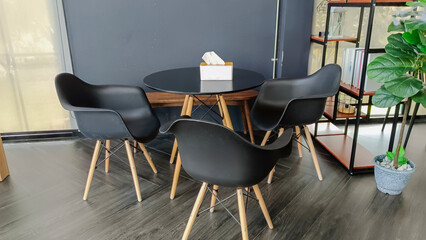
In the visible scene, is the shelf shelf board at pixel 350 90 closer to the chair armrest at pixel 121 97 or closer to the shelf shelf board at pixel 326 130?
the shelf shelf board at pixel 326 130

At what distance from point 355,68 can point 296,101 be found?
2.31 feet

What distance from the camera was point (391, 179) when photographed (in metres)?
2.54

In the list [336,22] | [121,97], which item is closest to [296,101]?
[336,22]

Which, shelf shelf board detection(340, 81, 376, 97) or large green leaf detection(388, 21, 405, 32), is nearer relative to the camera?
large green leaf detection(388, 21, 405, 32)

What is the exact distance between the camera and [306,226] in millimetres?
2240

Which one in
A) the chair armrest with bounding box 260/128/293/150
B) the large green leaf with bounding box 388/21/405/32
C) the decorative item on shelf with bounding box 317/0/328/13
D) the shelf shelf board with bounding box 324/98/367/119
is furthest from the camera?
the decorative item on shelf with bounding box 317/0/328/13

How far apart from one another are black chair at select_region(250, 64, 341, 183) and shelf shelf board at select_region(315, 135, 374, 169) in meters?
0.35

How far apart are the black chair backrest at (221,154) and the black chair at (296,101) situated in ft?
2.47

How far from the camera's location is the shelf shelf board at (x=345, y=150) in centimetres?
299

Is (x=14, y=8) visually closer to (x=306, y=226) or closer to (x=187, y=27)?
(x=187, y=27)

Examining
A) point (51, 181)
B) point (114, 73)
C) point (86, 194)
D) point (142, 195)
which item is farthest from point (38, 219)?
point (114, 73)

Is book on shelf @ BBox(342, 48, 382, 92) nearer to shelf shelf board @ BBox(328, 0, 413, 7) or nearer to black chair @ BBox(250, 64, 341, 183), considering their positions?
black chair @ BBox(250, 64, 341, 183)

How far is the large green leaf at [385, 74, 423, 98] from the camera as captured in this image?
2160 mm

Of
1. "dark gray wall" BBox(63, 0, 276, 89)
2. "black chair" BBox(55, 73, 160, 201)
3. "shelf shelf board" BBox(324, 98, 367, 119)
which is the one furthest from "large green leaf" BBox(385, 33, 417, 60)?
"black chair" BBox(55, 73, 160, 201)
